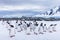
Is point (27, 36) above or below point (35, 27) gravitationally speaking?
below

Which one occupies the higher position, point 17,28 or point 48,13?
point 48,13

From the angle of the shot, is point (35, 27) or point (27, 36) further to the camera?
point (35, 27)

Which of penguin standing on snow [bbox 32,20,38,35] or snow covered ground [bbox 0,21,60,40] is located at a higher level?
penguin standing on snow [bbox 32,20,38,35]

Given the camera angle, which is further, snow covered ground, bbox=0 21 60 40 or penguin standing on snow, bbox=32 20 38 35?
penguin standing on snow, bbox=32 20 38 35

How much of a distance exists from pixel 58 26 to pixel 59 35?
0.22 m

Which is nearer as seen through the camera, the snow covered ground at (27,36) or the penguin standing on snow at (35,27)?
the snow covered ground at (27,36)

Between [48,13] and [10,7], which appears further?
[10,7]

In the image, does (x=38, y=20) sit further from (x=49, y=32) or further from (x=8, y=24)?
(x=8, y=24)

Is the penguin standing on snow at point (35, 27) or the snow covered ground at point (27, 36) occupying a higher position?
the penguin standing on snow at point (35, 27)

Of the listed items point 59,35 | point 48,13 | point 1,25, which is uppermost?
point 48,13

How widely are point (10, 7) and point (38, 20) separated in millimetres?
660

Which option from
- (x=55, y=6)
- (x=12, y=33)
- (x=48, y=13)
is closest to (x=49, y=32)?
(x=48, y=13)

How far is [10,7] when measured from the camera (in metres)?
2.63

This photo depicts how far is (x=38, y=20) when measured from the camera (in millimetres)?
2590
